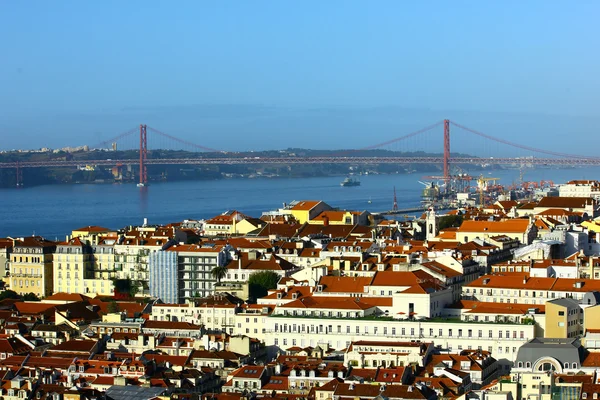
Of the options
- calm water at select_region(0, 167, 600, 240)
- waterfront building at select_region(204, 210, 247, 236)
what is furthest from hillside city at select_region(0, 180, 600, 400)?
calm water at select_region(0, 167, 600, 240)

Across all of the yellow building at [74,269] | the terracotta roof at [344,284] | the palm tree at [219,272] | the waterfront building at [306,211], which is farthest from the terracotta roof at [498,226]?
the yellow building at [74,269]

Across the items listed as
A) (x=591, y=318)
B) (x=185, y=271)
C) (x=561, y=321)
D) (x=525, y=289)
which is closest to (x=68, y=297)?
(x=185, y=271)

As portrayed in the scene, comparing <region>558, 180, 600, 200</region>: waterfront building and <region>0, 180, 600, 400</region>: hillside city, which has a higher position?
<region>558, 180, 600, 200</region>: waterfront building

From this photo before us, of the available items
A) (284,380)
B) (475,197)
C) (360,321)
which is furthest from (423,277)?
(475,197)

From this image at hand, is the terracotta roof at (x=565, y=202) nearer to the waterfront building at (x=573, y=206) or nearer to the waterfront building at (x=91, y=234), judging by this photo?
the waterfront building at (x=573, y=206)

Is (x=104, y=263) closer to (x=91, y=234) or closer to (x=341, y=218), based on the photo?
(x=91, y=234)

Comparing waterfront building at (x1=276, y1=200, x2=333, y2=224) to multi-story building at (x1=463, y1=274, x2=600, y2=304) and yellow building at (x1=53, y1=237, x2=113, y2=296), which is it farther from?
multi-story building at (x1=463, y1=274, x2=600, y2=304)

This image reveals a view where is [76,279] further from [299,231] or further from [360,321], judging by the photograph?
[360,321]
